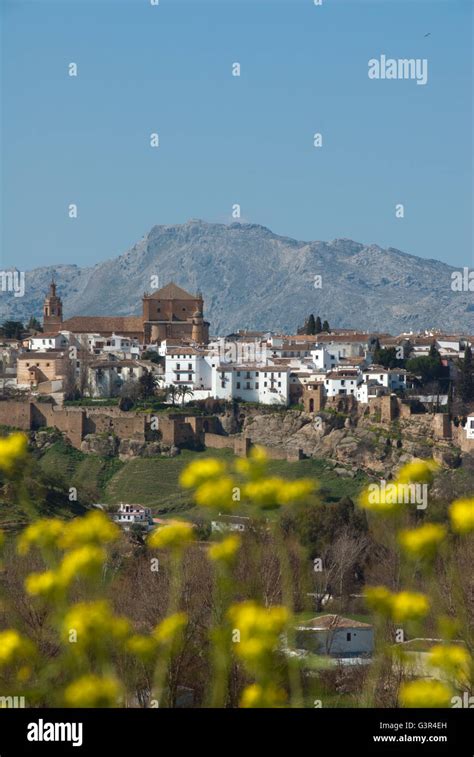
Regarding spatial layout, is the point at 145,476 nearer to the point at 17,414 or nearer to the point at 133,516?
the point at 17,414

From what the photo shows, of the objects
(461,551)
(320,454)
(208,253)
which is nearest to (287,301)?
(208,253)

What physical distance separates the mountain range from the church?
8562 centimetres

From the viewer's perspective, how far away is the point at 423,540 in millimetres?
4484

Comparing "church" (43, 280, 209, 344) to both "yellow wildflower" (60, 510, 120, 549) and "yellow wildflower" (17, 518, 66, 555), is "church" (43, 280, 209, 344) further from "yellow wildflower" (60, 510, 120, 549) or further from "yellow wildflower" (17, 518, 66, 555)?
"yellow wildflower" (60, 510, 120, 549)

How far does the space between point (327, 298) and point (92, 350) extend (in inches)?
4416

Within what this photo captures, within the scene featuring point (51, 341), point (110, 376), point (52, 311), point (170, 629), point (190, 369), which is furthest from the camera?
point (52, 311)

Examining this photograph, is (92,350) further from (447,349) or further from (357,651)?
(357,651)

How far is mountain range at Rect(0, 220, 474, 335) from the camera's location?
152625 millimetres

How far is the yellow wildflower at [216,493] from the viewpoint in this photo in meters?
4.41

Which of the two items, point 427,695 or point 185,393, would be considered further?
point 185,393

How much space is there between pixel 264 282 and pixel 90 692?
165 m

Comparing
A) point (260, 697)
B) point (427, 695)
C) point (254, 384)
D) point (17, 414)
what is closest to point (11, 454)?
point (260, 697)

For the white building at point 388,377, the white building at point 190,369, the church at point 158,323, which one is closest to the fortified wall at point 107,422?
the white building at point 190,369

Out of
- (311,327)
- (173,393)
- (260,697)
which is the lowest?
(173,393)
